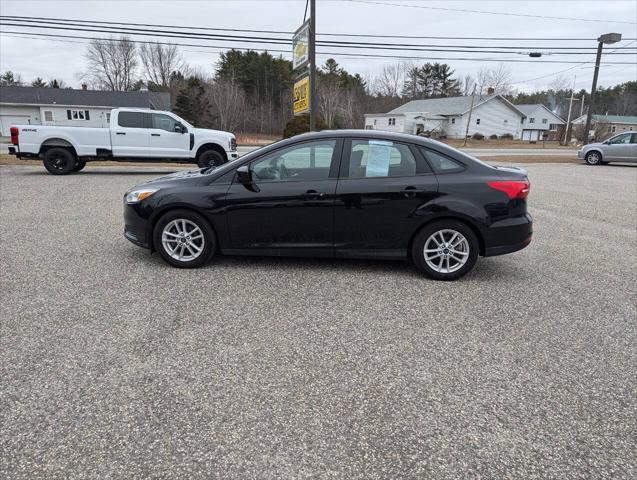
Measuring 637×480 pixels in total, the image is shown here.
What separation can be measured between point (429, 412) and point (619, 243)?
5.88 meters

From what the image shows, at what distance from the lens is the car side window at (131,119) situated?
1402 cm

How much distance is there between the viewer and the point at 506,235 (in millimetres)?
4941

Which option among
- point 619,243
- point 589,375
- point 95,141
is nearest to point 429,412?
point 589,375

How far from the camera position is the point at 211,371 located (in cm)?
311

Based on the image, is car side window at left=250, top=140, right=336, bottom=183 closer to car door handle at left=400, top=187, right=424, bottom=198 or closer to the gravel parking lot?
car door handle at left=400, top=187, right=424, bottom=198

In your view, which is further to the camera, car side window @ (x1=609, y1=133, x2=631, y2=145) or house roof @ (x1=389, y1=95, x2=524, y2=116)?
house roof @ (x1=389, y1=95, x2=524, y2=116)

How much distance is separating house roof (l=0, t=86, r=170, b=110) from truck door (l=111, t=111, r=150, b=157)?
3346 centimetres

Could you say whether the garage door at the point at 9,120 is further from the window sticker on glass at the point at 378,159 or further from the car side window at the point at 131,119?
the window sticker on glass at the point at 378,159

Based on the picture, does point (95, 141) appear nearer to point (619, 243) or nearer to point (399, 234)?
point (399, 234)

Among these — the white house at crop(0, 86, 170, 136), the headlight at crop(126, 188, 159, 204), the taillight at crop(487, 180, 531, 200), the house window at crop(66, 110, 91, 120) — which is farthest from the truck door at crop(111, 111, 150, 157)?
the house window at crop(66, 110, 91, 120)

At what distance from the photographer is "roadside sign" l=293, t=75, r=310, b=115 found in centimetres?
1886

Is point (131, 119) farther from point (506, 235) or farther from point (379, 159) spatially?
point (506, 235)

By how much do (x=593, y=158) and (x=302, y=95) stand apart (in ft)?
48.2

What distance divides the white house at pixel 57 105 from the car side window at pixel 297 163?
1741 inches
